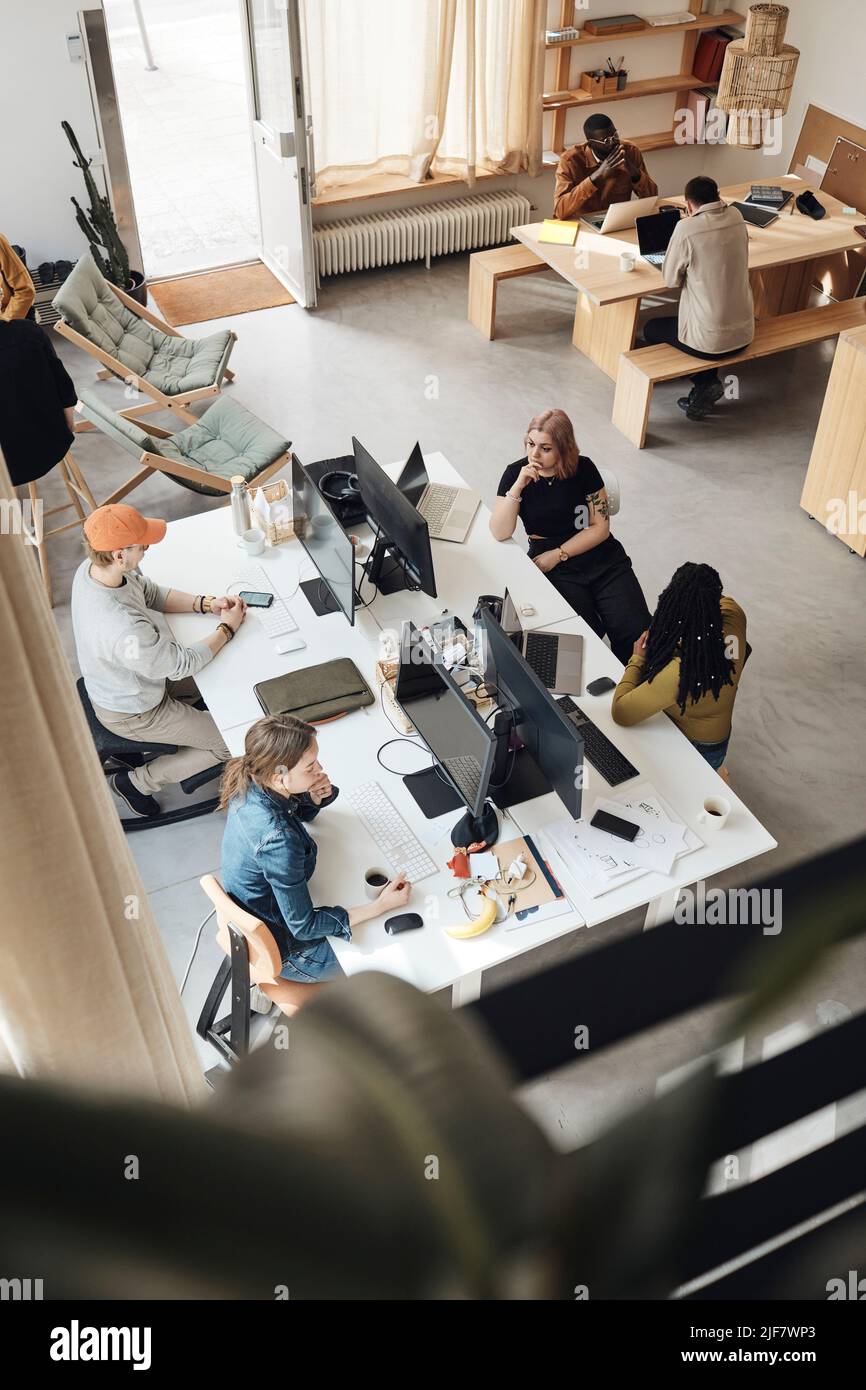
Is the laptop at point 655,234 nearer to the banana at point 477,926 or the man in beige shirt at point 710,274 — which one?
the man in beige shirt at point 710,274

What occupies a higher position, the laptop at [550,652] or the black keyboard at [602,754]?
the laptop at [550,652]

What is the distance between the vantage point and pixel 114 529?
3.57 metres

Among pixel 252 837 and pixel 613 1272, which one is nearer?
pixel 613 1272

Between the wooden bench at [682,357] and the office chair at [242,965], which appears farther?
the wooden bench at [682,357]

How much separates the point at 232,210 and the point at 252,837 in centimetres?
682

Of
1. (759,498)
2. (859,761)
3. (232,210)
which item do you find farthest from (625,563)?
(232,210)

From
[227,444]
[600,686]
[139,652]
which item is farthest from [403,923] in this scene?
[227,444]

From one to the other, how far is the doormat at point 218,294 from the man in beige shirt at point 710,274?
2.71 metres

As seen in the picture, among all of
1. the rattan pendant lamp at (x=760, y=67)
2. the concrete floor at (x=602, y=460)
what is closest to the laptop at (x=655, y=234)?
the concrete floor at (x=602, y=460)

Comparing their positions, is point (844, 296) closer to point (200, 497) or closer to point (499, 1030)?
point (200, 497)

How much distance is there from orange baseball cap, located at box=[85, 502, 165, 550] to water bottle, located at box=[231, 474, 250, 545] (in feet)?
2.10

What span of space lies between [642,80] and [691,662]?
6.10 m

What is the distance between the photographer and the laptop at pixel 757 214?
670 cm
